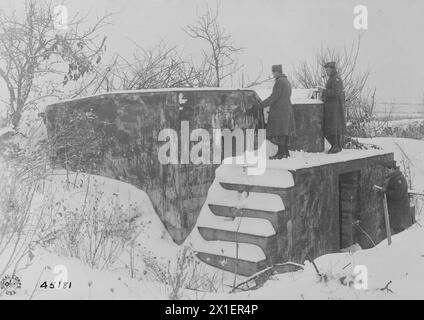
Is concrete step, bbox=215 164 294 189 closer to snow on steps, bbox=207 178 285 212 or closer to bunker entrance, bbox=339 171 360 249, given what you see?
snow on steps, bbox=207 178 285 212

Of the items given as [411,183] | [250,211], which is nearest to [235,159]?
[250,211]

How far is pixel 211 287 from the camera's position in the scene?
5.57m

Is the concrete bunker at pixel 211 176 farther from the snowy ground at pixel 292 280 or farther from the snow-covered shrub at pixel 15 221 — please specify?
the snowy ground at pixel 292 280

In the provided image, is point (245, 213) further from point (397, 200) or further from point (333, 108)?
point (333, 108)

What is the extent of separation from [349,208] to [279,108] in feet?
8.08

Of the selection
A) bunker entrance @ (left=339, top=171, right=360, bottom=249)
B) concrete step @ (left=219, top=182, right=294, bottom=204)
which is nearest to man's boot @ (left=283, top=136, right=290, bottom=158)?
concrete step @ (left=219, top=182, right=294, bottom=204)

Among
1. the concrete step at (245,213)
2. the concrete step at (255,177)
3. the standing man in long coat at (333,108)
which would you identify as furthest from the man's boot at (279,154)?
the standing man in long coat at (333,108)

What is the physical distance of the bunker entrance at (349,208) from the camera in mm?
8898

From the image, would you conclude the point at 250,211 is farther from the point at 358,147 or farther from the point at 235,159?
the point at 358,147

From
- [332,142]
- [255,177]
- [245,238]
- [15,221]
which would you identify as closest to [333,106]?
[332,142]

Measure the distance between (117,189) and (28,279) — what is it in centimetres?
366

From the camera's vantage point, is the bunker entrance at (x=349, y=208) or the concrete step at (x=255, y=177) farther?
the bunker entrance at (x=349, y=208)

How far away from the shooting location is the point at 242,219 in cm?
700

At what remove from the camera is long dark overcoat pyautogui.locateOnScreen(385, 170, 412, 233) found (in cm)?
822
